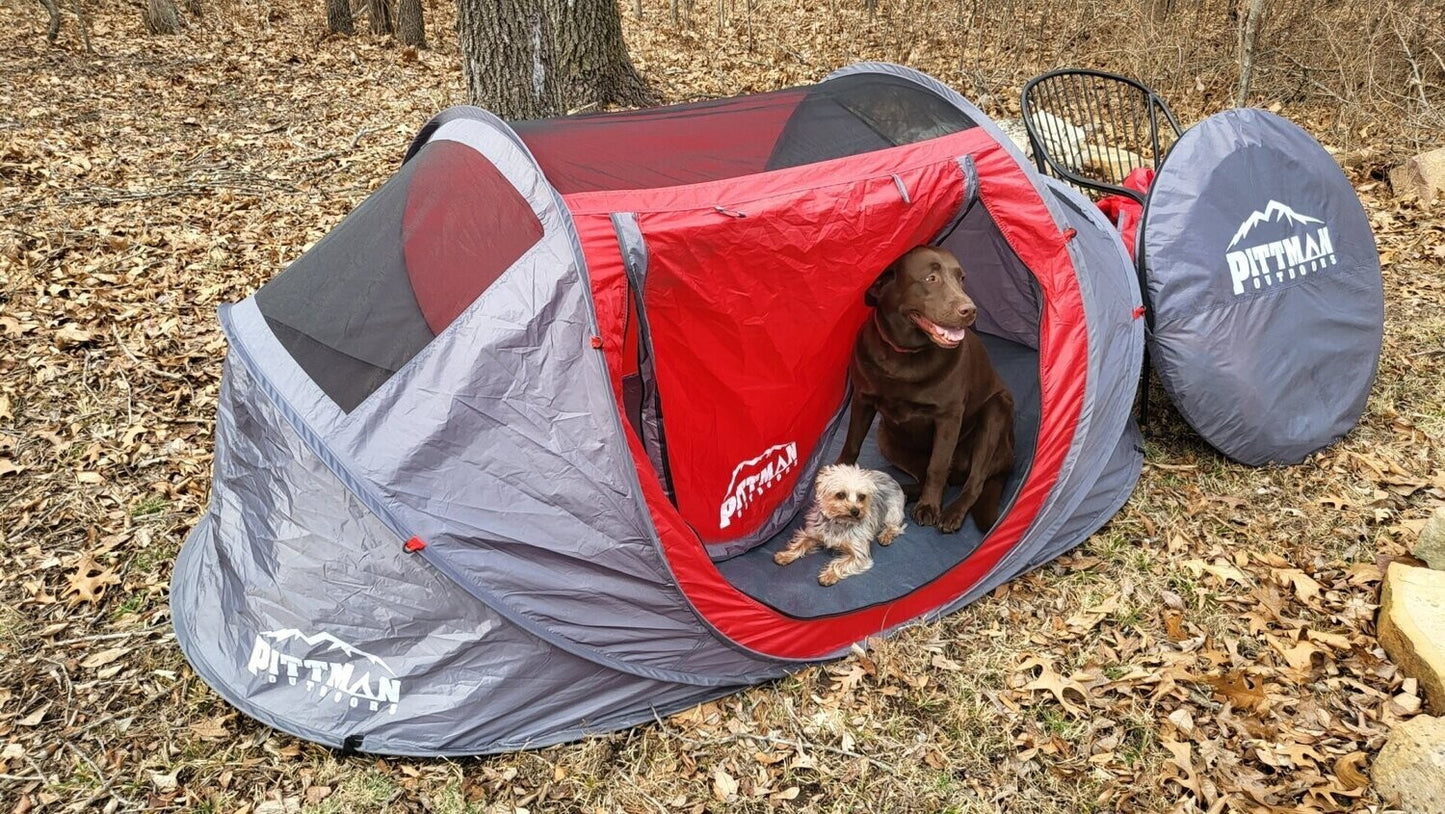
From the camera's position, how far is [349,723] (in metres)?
2.69

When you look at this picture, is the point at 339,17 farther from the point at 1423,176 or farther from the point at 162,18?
the point at 1423,176

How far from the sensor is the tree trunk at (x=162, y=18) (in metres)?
10.8

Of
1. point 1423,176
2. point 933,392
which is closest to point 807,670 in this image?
point 933,392

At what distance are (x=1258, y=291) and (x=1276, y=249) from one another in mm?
229

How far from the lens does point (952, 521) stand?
151 inches

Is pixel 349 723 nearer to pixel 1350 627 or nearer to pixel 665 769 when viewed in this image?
pixel 665 769

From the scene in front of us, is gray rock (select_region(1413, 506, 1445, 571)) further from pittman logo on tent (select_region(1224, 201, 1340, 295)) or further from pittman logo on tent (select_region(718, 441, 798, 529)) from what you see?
pittman logo on tent (select_region(718, 441, 798, 529))

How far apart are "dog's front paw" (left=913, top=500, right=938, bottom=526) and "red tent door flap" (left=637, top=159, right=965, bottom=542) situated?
577 mm

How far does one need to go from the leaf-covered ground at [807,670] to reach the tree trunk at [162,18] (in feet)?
19.6

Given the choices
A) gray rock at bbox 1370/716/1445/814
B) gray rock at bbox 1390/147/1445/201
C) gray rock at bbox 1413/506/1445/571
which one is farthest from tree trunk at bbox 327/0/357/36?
gray rock at bbox 1370/716/1445/814

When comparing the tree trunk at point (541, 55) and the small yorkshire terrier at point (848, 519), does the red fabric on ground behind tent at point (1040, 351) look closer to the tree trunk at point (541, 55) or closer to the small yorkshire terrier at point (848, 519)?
the small yorkshire terrier at point (848, 519)

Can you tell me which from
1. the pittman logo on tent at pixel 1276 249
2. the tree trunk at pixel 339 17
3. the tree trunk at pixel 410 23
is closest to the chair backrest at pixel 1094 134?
the pittman logo on tent at pixel 1276 249

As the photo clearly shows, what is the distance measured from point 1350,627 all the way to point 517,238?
3103 mm

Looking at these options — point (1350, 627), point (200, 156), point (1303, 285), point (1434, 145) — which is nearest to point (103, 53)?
point (200, 156)
